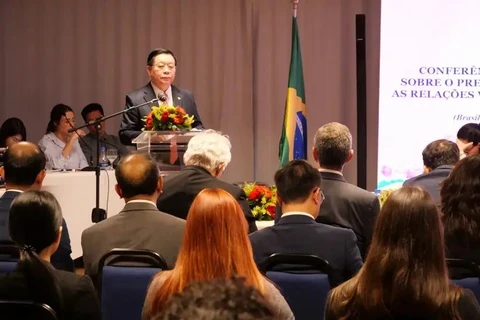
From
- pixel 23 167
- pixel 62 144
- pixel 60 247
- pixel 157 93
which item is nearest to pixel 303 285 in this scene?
pixel 60 247

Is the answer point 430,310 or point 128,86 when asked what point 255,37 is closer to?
point 128,86

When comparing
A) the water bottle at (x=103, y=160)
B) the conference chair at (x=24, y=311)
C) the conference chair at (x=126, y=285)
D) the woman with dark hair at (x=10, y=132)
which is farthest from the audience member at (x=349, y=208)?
the woman with dark hair at (x=10, y=132)

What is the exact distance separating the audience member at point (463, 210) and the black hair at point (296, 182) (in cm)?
57

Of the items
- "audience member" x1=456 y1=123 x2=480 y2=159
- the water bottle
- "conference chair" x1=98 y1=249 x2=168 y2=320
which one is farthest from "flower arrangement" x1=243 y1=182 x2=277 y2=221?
"audience member" x1=456 y1=123 x2=480 y2=159

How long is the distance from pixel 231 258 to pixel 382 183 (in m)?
4.69

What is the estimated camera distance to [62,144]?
724cm

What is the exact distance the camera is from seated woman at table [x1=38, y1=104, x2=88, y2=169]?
7.08 m

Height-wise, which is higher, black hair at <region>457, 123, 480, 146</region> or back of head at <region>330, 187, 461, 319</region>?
black hair at <region>457, 123, 480, 146</region>

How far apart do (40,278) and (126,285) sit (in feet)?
1.41

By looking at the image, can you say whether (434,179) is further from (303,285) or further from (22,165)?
(22,165)

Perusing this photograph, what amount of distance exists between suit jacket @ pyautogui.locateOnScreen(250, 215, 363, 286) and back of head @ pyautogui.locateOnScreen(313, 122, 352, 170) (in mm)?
886

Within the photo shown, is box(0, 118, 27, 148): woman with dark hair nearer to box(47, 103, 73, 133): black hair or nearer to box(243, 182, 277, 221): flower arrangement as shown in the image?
box(47, 103, 73, 133): black hair

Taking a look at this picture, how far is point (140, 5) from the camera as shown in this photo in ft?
27.6

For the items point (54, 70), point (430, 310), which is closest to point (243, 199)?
point (430, 310)
